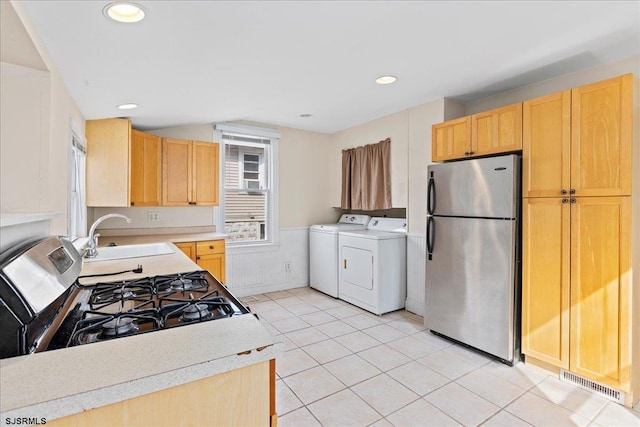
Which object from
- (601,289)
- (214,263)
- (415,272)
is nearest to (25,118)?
(214,263)

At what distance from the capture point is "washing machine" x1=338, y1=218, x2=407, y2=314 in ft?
11.8

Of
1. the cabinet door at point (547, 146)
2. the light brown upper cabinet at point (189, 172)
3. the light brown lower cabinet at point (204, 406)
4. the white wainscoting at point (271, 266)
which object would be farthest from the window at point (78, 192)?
the cabinet door at point (547, 146)

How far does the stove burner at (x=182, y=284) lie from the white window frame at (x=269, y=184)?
2706mm

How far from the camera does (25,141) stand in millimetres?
1428

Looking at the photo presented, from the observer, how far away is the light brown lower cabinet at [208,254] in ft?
11.1

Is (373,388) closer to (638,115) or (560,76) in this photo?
(638,115)

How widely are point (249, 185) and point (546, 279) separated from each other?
139 inches

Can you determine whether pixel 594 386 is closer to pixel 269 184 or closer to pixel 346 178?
pixel 346 178

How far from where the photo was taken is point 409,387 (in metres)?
2.24

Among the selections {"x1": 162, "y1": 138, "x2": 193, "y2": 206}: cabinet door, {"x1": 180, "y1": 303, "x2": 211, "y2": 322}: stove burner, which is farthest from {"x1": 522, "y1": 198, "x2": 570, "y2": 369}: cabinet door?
{"x1": 162, "y1": 138, "x2": 193, "y2": 206}: cabinet door

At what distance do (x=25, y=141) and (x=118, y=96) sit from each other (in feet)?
3.83

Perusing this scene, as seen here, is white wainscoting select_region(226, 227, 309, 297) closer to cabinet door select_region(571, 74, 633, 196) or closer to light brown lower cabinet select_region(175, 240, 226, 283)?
light brown lower cabinet select_region(175, 240, 226, 283)

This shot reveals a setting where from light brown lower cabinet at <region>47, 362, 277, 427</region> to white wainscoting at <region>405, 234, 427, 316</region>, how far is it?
295cm

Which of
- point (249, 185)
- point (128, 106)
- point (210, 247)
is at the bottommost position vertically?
point (210, 247)
